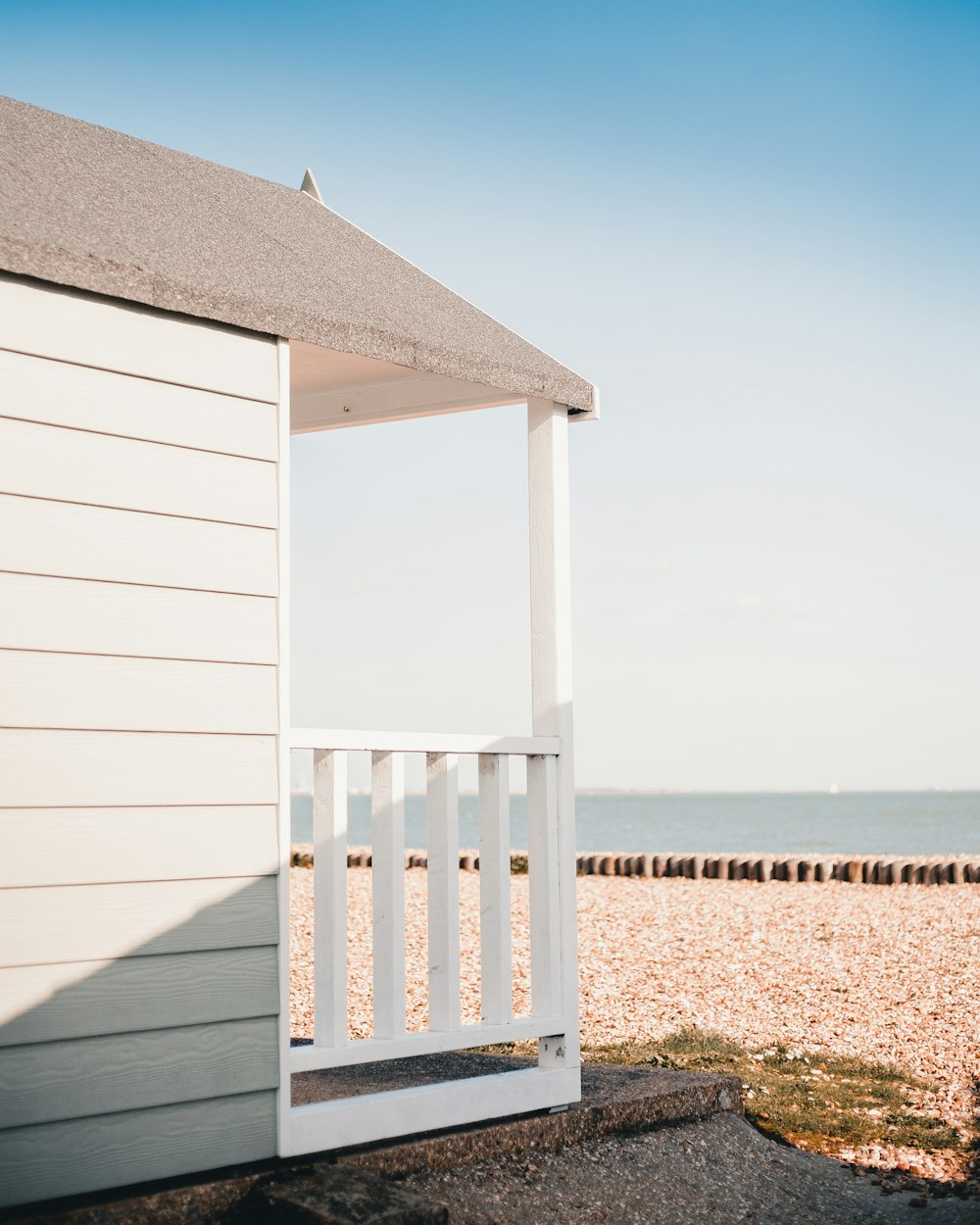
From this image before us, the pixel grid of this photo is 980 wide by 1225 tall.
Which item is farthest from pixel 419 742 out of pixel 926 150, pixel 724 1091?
pixel 926 150

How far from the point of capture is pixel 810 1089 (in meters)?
5.82

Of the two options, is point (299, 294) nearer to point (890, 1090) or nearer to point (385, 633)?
point (890, 1090)

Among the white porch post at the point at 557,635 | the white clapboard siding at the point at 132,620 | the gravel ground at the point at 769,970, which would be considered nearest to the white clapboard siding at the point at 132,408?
the white clapboard siding at the point at 132,620

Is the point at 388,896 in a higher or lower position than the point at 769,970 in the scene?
higher

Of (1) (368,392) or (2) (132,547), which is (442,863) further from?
(1) (368,392)

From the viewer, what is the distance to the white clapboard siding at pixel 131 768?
3111 mm

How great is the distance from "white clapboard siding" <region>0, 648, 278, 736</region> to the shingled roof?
3.32 feet

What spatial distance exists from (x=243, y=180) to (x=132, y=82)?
18.9 ft

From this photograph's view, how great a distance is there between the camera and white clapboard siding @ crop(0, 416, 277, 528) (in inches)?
125

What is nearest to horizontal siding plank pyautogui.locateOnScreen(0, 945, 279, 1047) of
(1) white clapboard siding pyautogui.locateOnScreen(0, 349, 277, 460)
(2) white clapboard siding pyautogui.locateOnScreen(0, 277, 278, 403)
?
(1) white clapboard siding pyautogui.locateOnScreen(0, 349, 277, 460)

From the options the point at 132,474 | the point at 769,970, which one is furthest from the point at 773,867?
the point at 132,474

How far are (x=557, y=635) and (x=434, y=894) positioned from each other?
1.05 metres

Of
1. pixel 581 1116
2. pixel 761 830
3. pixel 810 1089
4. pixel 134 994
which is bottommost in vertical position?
pixel 761 830

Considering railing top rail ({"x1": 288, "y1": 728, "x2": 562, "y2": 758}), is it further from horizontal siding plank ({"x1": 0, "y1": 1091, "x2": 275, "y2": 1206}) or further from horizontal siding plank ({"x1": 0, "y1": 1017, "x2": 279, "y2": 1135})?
horizontal siding plank ({"x1": 0, "y1": 1091, "x2": 275, "y2": 1206})
